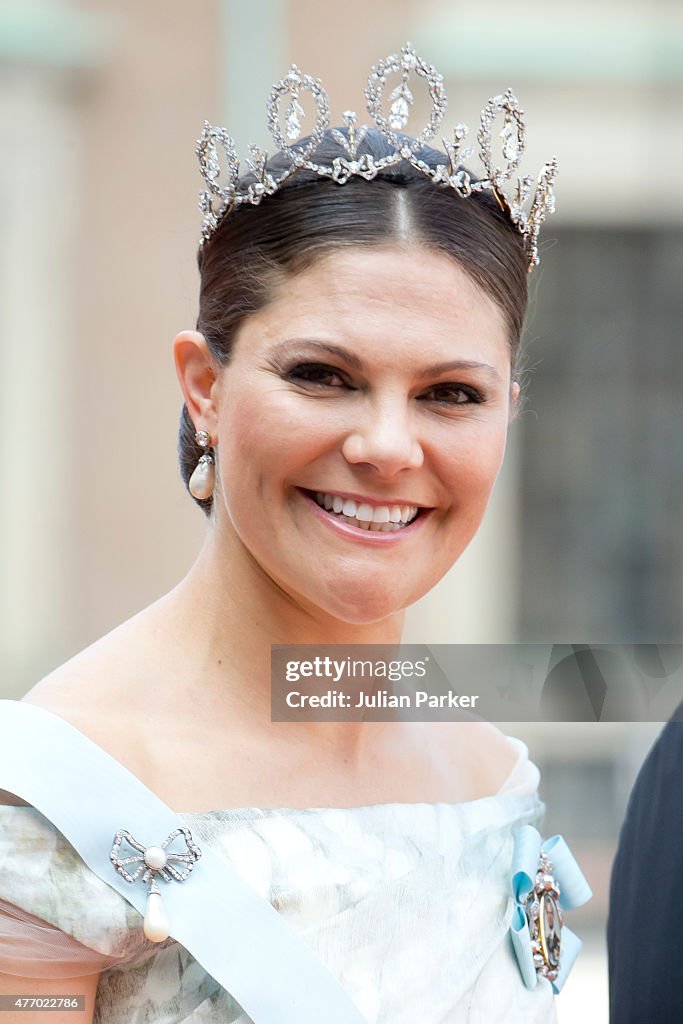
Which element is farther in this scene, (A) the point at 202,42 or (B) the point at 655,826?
(A) the point at 202,42

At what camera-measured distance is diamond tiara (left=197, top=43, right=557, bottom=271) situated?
1430 millimetres

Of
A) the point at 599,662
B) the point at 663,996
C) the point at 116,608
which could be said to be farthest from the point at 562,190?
the point at 663,996

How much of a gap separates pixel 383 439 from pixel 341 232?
22 cm

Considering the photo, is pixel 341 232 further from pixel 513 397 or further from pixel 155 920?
pixel 155 920

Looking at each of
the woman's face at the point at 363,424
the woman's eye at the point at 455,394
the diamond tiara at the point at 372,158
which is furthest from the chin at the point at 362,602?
the diamond tiara at the point at 372,158

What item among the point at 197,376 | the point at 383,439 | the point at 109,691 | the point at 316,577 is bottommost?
the point at 109,691

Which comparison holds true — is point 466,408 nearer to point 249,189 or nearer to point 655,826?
point 249,189

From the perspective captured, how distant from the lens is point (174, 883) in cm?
126

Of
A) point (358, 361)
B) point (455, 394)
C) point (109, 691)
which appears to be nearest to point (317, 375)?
point (358, 361)

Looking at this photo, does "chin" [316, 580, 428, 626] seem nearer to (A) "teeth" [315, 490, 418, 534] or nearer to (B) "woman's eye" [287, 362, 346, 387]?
(A) "teeth" [315, 490, 418, 534]

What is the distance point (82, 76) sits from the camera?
5246 millimetres

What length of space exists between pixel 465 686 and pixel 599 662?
→ 0.19 m

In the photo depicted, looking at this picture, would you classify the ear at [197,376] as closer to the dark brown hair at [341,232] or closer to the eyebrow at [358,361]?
the dark brown hair at [341,232]

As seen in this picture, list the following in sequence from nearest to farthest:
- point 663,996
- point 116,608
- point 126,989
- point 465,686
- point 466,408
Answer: point 126,989, point 466,408, point 663,996, point 465,686, point 116,608
